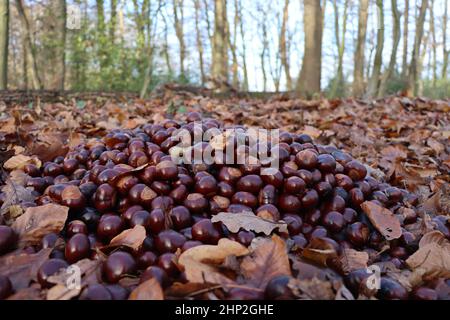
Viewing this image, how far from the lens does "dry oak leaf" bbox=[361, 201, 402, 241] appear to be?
1654 mm

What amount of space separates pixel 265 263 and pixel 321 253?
19 centimetres

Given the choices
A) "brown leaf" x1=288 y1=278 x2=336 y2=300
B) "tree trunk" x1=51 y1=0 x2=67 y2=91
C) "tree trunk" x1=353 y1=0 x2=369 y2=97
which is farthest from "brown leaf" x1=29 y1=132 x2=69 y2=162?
"tree trunk" x1=353 y1=0 x2=369 y2=97

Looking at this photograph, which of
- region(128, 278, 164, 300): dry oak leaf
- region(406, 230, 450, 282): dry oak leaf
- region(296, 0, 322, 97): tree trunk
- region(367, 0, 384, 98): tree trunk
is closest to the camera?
region(128, 278, 164, 300): dry oak leaf

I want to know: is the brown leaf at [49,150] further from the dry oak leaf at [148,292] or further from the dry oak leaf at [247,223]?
the dry oak leaf at [148,292]

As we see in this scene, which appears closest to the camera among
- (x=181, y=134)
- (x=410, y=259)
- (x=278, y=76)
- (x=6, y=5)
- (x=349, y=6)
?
(x=410, y=259)

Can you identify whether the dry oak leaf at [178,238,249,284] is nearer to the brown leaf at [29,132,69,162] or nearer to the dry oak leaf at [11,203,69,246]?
the dry oak leaf at [11,203,69,246]

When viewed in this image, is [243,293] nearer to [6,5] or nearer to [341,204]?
[341,204]

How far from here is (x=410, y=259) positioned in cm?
150

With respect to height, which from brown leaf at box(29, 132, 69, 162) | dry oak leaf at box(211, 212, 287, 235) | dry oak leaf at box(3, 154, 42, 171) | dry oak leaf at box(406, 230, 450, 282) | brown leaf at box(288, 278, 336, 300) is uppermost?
brown leaf at box(29, 132, 69, 162)

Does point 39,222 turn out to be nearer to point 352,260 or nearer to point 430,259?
point 352,260

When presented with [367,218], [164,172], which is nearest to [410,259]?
[367,218]

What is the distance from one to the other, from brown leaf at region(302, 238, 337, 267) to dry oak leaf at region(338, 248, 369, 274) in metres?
0.06

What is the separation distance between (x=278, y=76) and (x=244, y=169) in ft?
80.9

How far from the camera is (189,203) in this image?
5.33 ft
